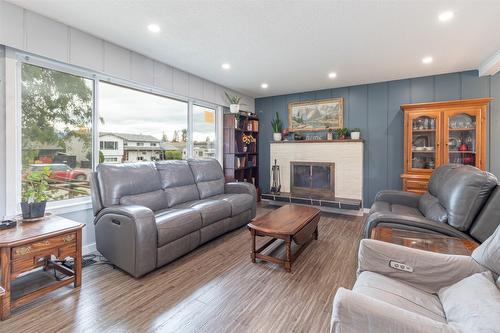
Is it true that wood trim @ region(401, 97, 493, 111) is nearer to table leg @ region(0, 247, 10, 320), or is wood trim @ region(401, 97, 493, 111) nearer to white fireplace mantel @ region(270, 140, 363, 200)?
A: white fireplace mantel @ region(270, 140, 363, 200)

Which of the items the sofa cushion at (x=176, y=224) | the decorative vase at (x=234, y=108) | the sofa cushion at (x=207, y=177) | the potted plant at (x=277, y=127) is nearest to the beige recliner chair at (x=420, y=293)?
the sofa cushion at (x=176, y=224)

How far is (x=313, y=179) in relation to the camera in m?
5.32

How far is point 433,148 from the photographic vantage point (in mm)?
4105

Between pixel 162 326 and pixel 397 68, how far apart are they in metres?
4.64

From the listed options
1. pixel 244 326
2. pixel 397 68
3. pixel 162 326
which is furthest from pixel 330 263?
pixel 397 68

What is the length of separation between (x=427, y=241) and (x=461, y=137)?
3242mm

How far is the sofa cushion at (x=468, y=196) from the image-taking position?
1921 millimetres

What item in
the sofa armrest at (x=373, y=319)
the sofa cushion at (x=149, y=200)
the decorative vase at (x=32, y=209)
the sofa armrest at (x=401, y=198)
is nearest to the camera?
the sofa armrest at (x=373, y=319)

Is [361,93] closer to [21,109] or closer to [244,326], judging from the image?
[244,326]

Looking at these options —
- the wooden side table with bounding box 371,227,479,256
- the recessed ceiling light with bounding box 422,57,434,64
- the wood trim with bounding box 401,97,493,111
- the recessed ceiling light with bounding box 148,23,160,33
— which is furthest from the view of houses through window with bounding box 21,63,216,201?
the wood trim with bounding box 401,97,493,111

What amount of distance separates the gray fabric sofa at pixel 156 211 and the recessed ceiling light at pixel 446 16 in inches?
123

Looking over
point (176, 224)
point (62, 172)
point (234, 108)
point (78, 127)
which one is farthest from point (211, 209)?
point (234, 108)

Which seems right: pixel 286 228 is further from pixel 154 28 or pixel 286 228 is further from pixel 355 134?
pixel 355 134

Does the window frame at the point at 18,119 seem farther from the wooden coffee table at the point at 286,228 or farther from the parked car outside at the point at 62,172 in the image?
the wooden coffee table at the point at 286,228
